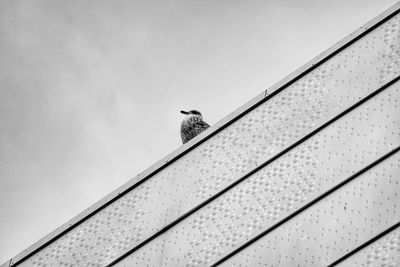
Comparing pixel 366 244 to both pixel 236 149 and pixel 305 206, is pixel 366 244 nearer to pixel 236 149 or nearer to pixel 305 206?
pixel 305 206

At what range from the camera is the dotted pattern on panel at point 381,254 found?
892cm

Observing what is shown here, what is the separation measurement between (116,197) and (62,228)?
791 millimetres

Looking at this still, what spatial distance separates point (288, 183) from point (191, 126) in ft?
9.82

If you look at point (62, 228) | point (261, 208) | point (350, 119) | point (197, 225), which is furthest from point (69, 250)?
point (350, 119)

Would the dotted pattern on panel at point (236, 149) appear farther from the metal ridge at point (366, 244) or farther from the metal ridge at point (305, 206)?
the metal ridge at point (366, 244)

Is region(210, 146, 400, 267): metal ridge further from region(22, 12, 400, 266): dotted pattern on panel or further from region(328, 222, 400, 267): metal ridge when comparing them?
region(22, 12, 400, 266): dotted pattern on panel

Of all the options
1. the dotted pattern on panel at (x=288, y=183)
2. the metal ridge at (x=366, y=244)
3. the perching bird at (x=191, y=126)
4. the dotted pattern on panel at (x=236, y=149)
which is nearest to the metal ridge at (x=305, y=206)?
the dotted pattern on panel at (x=288, y=183)

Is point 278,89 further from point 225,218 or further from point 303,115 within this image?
point 225,218

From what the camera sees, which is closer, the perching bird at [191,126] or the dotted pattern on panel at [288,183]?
the dotted pattern on panel at [288,183]

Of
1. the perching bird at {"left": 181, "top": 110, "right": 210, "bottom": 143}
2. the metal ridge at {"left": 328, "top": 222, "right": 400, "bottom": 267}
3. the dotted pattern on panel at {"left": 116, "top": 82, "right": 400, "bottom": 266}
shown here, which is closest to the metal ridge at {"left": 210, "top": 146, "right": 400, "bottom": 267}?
the dotted pattern on panel at {"left": 116, "top": 82, "right": 400, "bottom": 266}

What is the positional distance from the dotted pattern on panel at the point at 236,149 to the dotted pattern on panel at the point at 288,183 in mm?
206

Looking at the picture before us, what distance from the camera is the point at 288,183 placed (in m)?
10.2

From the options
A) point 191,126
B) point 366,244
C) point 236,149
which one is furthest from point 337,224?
point 191,126

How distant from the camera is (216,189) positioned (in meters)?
10.7
